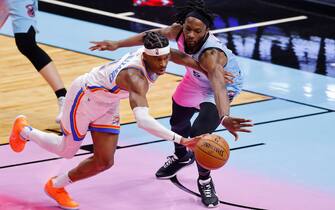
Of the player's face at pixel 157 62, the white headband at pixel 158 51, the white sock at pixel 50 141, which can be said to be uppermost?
the white headband at pixel 158 51

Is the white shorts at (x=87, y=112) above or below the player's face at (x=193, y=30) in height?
below

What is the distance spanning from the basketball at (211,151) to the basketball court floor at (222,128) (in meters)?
0.86

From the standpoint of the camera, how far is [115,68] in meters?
6.94

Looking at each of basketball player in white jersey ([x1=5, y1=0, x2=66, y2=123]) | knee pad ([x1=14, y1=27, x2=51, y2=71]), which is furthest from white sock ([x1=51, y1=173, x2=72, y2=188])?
knee pad ([x1=14, y1=27, x2=51, y2=71])

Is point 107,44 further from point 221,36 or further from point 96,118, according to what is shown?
point 221,36

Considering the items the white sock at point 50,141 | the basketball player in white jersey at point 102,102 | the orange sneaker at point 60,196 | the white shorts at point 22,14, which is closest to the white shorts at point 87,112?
the basketball player in white jersey at point 102,102

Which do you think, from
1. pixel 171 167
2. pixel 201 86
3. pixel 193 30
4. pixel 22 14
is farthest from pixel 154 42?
pixel 22 14

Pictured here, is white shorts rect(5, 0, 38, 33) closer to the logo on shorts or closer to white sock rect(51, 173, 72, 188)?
the logo on shorts

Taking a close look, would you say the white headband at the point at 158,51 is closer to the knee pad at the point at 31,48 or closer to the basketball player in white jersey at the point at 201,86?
the basketball player in white jersey at the point at 201,86

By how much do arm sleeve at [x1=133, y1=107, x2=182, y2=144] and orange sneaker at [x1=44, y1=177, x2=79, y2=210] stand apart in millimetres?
1110

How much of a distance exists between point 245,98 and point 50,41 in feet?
10.9

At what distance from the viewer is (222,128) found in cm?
939

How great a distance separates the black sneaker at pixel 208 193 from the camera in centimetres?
739

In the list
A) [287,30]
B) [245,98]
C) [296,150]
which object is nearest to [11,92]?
[245,98]
